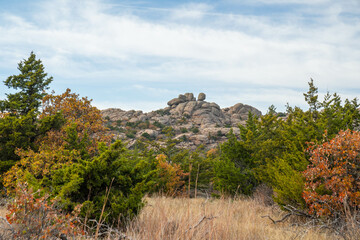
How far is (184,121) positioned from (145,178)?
7312 cm

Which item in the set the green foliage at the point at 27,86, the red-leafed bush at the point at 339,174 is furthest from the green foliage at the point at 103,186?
the green foliage at the point at 27,86

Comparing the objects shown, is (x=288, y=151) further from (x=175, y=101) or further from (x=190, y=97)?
(x=190, y=97)

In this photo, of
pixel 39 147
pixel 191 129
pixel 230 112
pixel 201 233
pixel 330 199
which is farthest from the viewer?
→ pixel 230 112

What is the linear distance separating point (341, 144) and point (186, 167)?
15.0m

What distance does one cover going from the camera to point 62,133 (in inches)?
548

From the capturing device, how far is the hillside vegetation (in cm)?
432

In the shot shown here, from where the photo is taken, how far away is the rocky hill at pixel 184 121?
62219mm

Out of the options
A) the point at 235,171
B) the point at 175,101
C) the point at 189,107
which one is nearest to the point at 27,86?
the point at 235,171

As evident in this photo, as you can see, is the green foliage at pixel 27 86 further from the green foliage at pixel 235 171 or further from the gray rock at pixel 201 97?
the gray rock at pixel 201 97

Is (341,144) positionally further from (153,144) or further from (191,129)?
(191,129)

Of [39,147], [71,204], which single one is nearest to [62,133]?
[39,147]

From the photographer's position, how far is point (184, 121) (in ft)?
Answer: 260

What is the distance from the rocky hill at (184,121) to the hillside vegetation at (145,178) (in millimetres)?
35353

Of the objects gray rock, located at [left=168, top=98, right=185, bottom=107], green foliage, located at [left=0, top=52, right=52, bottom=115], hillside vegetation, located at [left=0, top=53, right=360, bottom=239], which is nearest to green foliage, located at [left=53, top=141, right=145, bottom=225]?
hillside vegetation, located at [left=0, top=53, right=360, bottom=239]
